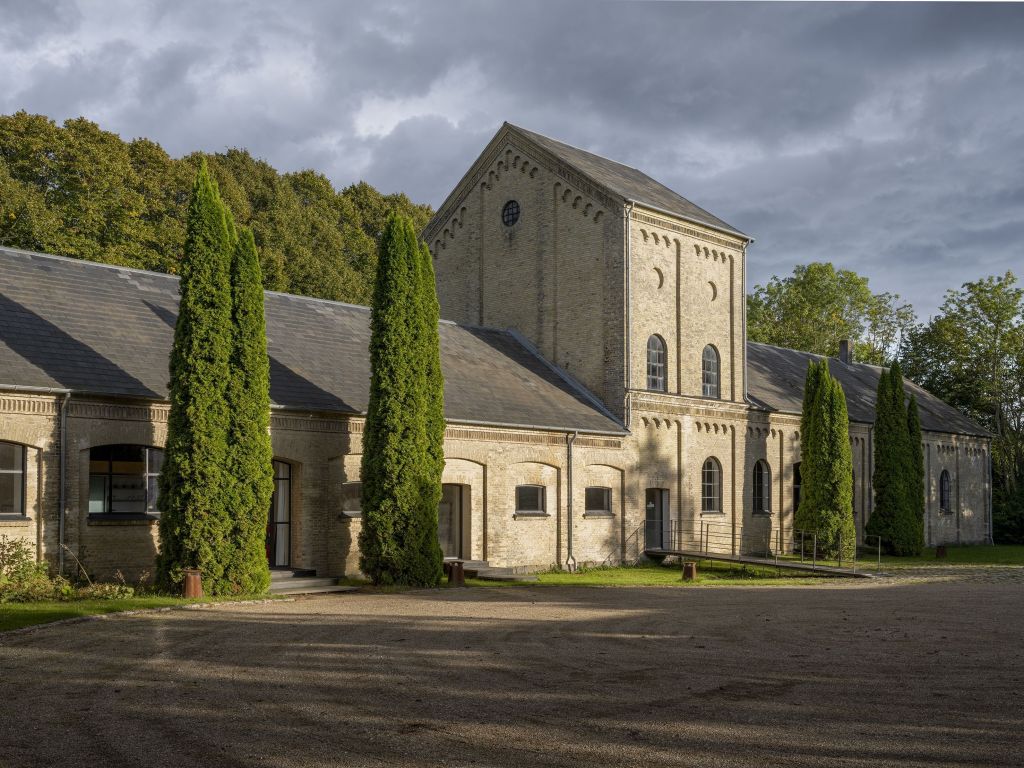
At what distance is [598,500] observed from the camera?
27.4m

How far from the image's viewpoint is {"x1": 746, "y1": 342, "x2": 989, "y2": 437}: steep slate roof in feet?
114

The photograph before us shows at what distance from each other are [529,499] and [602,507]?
9.58ft

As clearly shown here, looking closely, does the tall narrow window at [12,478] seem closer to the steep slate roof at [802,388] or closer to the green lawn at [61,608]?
the green lawn at [61,608]

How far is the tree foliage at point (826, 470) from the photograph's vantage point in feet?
101

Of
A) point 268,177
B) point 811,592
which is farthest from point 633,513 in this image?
point 268,177

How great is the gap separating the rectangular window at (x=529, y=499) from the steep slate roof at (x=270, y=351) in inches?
66.4

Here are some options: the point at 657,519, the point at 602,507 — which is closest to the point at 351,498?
the point at 602,507

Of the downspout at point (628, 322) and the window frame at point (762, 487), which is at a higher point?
the downspout at point (628, 322)

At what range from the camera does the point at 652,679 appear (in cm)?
1029

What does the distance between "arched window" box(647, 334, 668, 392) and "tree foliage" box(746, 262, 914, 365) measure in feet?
95.5

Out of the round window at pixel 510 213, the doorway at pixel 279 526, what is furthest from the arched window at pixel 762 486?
the doorway at pixel 279 526

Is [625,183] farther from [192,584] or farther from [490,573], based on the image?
[192,584]

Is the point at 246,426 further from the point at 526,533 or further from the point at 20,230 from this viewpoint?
the point at 20,230

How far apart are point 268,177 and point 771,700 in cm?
4285
